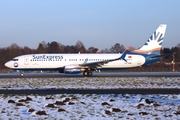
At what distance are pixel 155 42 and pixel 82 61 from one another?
11.1 meters

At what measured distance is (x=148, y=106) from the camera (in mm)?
13344

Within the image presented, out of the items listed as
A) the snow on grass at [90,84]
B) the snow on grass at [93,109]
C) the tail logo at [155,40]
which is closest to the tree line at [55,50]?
the tail logo at [155,40]

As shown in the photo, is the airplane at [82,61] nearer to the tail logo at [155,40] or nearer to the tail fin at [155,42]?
the tail fin at [155,42]

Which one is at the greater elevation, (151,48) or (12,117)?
(151,48)

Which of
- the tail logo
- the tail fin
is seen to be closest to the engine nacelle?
the tail fin

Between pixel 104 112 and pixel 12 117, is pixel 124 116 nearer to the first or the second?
pixel 104 112

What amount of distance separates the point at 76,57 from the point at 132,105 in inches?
1164

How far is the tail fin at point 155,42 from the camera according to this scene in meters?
45.9

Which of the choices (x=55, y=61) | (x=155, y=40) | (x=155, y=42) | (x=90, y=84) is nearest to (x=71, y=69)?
(x=55, y=61)

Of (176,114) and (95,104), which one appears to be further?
(95,104)

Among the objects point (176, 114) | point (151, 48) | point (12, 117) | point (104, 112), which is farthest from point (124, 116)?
point (151, 48)

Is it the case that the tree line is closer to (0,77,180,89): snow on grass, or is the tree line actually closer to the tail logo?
the tail logo

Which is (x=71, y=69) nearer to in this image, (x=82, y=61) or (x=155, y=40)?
(x=82, y=61)

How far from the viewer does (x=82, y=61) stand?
42781mm
